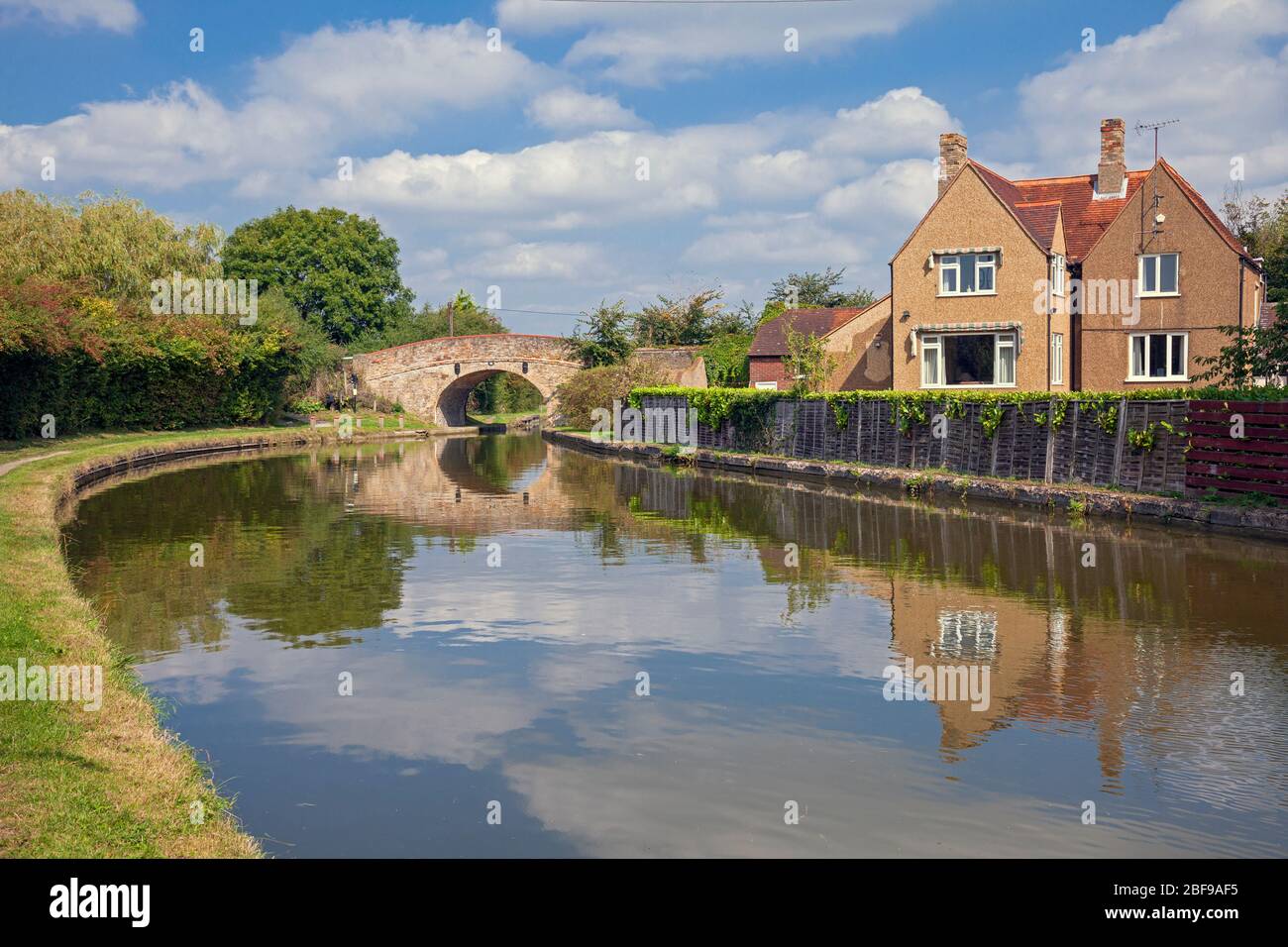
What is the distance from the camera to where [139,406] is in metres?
46.1

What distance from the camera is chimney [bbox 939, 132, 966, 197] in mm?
38500

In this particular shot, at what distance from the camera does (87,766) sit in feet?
22.9

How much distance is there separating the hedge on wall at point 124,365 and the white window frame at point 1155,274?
32.5m

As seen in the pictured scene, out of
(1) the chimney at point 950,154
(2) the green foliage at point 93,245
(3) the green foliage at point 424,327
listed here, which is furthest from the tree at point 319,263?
(1) the chimney at point 950,154

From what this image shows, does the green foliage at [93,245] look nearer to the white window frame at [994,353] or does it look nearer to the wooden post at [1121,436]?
the white window frame at [994,353]

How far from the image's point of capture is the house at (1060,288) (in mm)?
34969

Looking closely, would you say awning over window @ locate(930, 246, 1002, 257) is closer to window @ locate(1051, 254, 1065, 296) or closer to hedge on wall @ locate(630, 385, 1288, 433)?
window @ locate(1051, 254, 1065, 296)

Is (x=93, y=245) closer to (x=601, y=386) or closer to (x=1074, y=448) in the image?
(x=601, y=386)

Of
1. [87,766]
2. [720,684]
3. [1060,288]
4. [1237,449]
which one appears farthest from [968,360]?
[87,766]

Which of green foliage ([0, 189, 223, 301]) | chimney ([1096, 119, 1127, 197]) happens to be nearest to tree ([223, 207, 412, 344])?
green foliage ([0, 189, 223, 301])

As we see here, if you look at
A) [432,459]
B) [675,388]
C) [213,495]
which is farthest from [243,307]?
[213,495]

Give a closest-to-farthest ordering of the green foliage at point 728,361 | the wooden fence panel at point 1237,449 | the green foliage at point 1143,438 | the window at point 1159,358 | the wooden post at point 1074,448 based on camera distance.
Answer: the wooden fence panel at point 1237,449
the green foliage at point 1143,438
the wooden post at point 1074,448
the window at point 1159,358
the green foliage at point 728,361

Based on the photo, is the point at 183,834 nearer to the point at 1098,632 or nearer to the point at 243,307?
the point at 1098,632
